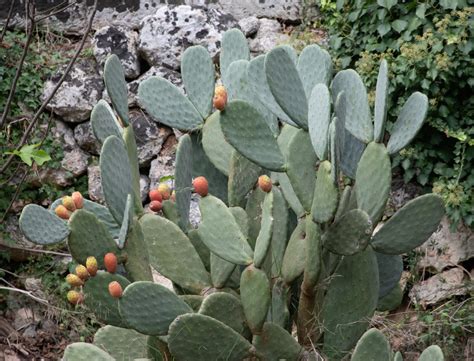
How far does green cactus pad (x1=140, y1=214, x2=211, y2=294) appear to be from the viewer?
2.42m

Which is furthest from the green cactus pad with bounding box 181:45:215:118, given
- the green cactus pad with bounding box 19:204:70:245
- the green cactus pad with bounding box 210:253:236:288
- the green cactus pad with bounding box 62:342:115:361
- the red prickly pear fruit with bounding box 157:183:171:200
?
the green cactus pad with bounding box 62:342:115:361

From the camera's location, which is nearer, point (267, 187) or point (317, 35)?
point (267, 187)

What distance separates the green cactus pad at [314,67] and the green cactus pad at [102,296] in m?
0.84

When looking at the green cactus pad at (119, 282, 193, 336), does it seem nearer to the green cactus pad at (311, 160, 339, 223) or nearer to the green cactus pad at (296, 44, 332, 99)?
the green cactus pad at (311, 160, 339, 223)

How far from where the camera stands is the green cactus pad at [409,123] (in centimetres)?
243

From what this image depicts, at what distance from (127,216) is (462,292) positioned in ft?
8.97

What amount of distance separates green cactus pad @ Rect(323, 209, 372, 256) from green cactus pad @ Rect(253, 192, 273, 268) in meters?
0.22

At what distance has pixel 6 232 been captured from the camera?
5078 mm

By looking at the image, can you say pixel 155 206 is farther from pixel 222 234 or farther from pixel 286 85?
pixel 286 85

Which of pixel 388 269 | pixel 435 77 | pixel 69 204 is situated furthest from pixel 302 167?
pixel 435 77

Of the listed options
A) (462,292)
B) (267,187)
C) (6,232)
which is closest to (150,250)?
(267,187)

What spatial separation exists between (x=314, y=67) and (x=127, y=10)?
318 centimetres

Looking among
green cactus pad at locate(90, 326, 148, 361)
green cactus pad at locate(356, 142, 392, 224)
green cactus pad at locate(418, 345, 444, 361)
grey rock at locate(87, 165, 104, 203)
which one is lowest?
grey rock at locate(87, 165, 104, 203)

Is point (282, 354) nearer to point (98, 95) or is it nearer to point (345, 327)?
point (345, 327)
